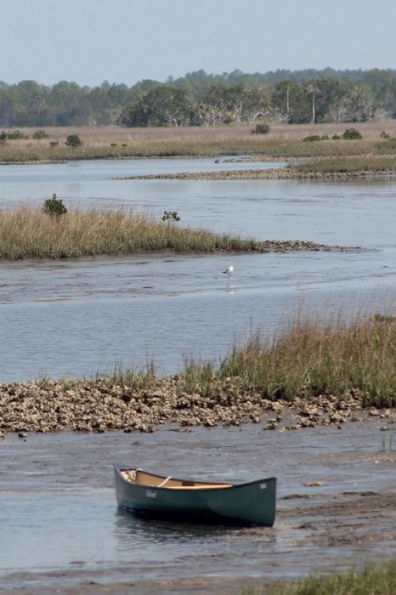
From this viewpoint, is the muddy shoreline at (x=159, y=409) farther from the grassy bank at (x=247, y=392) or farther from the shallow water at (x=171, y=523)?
the shallow water at (x=171, y=523)

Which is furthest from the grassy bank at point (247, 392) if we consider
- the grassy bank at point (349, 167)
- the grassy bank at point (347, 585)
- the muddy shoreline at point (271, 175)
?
the grassy bank at point (349, 167)

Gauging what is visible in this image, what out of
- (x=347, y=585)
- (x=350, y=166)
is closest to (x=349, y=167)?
(x=350, y=166)

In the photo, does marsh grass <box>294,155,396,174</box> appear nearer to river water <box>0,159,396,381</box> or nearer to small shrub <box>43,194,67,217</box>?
river water <box>0,159,396,381</box>

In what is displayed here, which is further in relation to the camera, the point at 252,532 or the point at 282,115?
the point at 282,115

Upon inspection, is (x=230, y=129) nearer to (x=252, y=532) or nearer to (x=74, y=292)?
(x=74, y=292)

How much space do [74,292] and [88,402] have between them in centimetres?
1653

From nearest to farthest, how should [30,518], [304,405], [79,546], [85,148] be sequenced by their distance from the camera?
1. [79,546]
2. [30,518]
3. [304,405]
4. [85,148]

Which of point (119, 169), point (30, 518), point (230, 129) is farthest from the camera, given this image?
point (230, 129)

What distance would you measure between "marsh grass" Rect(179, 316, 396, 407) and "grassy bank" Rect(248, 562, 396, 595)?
811cm

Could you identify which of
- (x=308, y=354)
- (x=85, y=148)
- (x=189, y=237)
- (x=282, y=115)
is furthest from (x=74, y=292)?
(x=282, y=115)

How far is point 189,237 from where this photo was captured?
137 feet

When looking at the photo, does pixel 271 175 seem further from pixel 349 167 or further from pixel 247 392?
pixel 247 392

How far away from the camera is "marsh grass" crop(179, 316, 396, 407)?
17.6 m

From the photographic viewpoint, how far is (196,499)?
1178 cm
